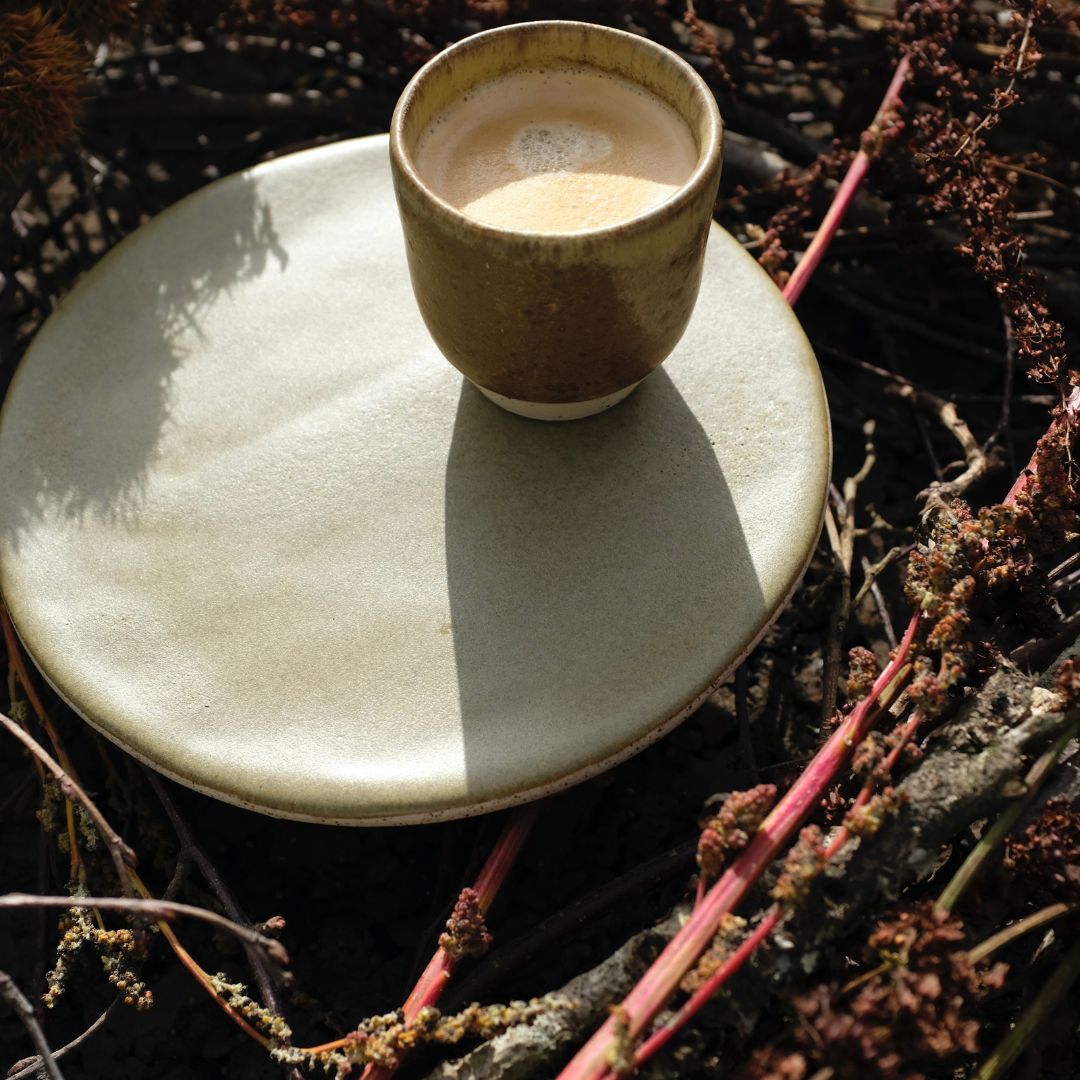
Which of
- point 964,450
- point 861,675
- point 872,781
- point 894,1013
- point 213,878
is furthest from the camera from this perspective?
point 964,450

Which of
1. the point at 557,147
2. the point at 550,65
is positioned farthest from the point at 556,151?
the point at 550,65

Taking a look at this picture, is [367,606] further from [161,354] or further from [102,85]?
[102,85]

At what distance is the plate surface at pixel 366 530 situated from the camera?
1203mm

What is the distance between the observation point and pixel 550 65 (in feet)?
4.31

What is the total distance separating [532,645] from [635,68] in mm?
655

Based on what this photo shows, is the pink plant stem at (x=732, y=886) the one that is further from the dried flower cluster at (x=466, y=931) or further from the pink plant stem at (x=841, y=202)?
the pink plant stem at (x=841, y=202)

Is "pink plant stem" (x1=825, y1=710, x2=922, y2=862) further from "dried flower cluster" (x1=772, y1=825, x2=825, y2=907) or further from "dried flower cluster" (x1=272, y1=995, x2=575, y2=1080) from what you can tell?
"dried flower cluster" (x1=272, y1=995, x2=575, y2=1080)

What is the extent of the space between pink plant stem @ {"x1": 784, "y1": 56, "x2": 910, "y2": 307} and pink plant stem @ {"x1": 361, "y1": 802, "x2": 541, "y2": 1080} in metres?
0.77

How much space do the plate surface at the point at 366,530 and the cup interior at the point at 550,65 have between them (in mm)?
302

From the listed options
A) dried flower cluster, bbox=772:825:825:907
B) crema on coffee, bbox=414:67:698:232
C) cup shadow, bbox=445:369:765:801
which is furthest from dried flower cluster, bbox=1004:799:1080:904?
crema on coffee, bbox=414:67:698:232

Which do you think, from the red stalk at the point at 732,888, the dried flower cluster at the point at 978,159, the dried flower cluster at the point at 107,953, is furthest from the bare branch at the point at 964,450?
the dried flower cluster at the point at 107,953

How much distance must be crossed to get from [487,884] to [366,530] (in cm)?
42

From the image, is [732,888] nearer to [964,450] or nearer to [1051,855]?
[1051,855]

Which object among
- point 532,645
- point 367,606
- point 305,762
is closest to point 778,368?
point 532,645
